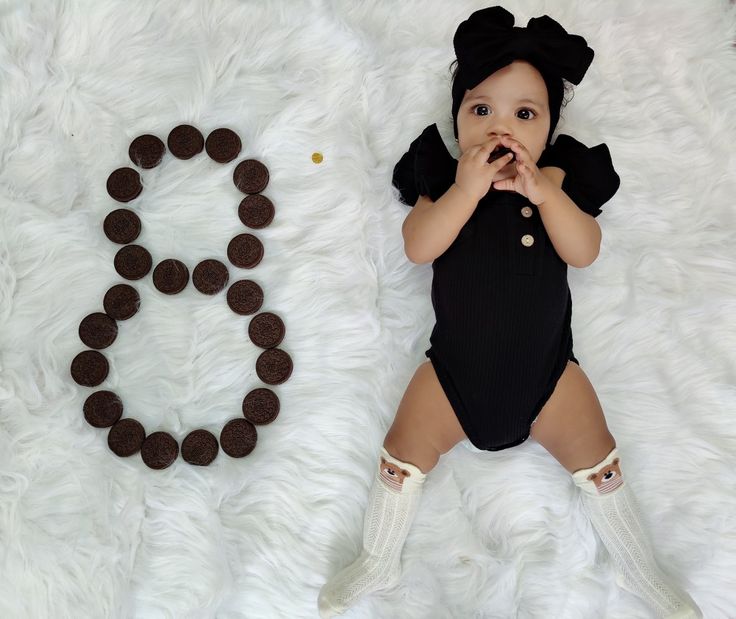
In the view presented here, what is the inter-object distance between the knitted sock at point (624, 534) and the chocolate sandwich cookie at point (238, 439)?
1.88 ft

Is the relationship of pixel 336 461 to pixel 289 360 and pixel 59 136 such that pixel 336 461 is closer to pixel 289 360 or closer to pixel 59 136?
pixel 289 360

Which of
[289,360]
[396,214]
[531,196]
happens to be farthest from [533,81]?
[289,360]

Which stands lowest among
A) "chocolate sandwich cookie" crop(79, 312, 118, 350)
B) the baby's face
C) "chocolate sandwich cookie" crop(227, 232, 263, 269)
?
"chocolate sandwich cookie" crop(79, 312, 118, 350)

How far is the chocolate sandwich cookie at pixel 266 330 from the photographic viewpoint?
121cm

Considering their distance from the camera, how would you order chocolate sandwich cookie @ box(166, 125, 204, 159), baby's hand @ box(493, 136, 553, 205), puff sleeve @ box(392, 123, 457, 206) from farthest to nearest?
1. chocolate sandwich cookie @ box(166, 125, 204, 159)
2. puff sleeve @ box(392, 123, 457, 206)
3. baby's hand @ box(493, 136, 553, 205)

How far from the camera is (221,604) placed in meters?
1.13

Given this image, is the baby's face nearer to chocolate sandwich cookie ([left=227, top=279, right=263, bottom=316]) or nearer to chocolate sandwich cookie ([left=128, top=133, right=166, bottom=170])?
chocolate sandwich cookie ([left=227, top=279, right=263, bottom=316])

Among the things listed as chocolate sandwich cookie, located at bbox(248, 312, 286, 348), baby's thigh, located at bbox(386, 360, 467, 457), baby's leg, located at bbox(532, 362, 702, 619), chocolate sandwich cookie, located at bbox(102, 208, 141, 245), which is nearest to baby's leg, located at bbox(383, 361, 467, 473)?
baby's thigh, located at bbox(386, 360, 467, 457)

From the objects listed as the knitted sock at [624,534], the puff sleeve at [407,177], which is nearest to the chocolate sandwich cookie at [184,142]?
the puff sleeve at [407,177]

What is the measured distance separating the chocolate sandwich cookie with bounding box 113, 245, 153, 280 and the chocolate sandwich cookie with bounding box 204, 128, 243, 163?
0.23 meters

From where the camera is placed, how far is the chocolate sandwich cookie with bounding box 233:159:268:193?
125 centimetres

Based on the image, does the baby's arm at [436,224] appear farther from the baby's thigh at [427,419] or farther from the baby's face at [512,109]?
the baby's thigh at [427,419]

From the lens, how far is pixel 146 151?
→ 4.14 ft

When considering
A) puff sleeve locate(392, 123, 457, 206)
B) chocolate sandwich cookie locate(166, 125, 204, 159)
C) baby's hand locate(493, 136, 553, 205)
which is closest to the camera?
baby's hand locate(493, 136, 553, 205)
